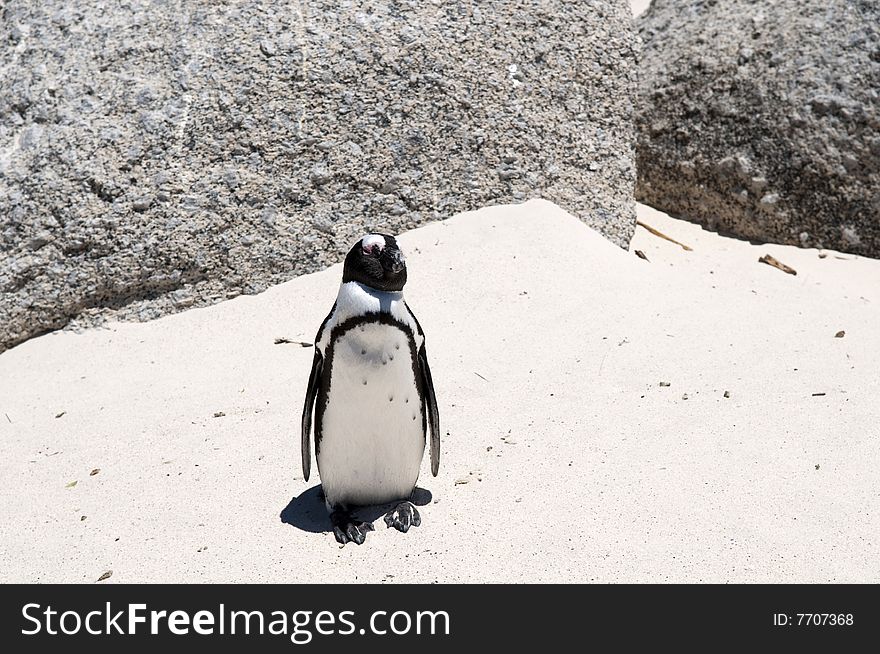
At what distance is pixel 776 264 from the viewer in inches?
226

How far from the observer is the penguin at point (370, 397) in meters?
3.09

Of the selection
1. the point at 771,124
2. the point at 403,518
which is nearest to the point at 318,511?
the point at 403,518

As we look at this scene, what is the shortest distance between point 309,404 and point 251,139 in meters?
2.37

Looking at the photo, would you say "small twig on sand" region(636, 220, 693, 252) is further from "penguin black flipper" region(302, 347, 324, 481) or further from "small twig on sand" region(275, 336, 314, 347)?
"penguin black flipper" region(302, 347, 324, 481)

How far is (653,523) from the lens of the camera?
319 centimetres

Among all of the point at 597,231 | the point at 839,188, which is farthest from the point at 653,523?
the point at 839,188

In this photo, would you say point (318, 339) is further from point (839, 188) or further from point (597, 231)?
point (839, 188)

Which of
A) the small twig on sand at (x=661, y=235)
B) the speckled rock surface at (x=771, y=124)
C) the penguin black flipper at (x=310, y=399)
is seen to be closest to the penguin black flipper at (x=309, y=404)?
the penguin black flipper at (x=310, y=399)

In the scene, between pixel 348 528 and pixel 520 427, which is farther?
pixel 520 427

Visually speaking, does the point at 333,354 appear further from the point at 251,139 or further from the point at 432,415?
the point at 251,139

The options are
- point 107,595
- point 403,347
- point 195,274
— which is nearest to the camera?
point 107,595

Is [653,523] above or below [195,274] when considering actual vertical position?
above

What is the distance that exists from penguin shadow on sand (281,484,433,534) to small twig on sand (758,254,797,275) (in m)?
3.06

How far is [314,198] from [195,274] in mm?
736
